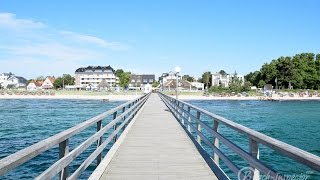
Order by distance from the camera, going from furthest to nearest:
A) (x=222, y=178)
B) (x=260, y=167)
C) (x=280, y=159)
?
(x=280, y=159), (x=222, y=178), (x=260, y=167)

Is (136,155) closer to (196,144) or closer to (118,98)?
(196,144)

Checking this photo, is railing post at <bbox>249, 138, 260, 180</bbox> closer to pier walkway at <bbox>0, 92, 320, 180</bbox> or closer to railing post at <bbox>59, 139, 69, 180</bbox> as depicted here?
pier walkway at <bbox>0, 92, 320, 180</bbox>

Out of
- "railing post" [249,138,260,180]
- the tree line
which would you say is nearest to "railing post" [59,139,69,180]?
"railing post" [249,138,260,180]

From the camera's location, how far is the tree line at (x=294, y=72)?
13012cm

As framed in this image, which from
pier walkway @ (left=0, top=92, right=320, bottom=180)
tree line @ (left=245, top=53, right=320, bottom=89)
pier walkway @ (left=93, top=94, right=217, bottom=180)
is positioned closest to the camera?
pier walkway @ (left=0, top=92, right=320, bottom=180)

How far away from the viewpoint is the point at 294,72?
422 feet

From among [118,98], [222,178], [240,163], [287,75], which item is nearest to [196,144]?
[222,178]

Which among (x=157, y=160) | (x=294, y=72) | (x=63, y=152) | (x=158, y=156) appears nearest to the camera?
(x=63, y=152)

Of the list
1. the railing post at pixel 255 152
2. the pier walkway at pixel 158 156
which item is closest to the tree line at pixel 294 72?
the pier walkway at pixel 158 156

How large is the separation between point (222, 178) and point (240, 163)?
9.45 m

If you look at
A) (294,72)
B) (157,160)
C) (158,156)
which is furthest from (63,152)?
(294,72)

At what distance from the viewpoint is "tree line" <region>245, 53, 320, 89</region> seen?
5123 inches

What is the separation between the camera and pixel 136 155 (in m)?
9.01

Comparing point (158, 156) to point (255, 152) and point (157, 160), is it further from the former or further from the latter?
point (255, 152)
